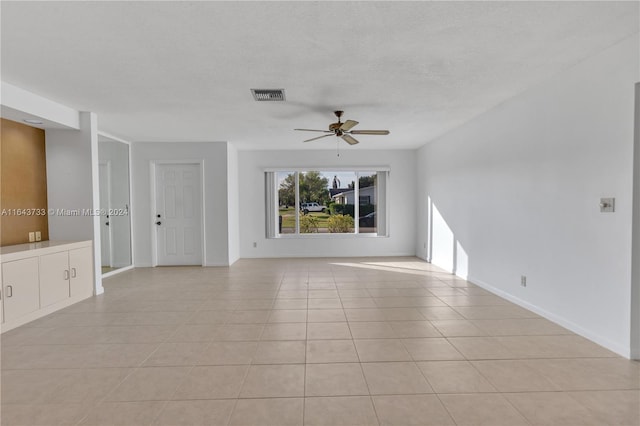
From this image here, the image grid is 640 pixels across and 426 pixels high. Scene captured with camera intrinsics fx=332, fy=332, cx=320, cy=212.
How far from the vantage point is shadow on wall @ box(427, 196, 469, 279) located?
17.9ft

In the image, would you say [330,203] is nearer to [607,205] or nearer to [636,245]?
[607,205]

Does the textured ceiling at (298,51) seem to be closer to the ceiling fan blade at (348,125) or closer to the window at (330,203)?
the ceiling fan blade at (348,125)

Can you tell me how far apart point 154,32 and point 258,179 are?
5.23 metres

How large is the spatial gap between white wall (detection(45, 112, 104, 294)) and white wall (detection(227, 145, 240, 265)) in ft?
8.28

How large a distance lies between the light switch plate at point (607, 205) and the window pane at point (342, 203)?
5329 mm

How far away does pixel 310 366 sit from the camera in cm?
252

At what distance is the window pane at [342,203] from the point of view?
7812mm

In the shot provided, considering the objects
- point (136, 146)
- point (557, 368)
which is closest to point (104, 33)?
point (557, 368)

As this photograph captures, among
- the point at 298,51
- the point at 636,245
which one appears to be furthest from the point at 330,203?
the point at 636,245

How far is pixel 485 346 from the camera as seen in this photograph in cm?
285

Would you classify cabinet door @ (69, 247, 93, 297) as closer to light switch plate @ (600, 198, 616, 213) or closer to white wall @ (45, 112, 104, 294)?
white wall @ (45, 112, 104, 294)

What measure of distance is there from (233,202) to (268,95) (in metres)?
3.74

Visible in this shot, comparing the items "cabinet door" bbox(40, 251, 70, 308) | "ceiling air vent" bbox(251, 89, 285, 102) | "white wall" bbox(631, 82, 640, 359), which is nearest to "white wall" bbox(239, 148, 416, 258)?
"ceiling air vent" bbox(251, 89, 285, 102)

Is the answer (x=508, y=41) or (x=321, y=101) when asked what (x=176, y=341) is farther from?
(x=508, y=41)
